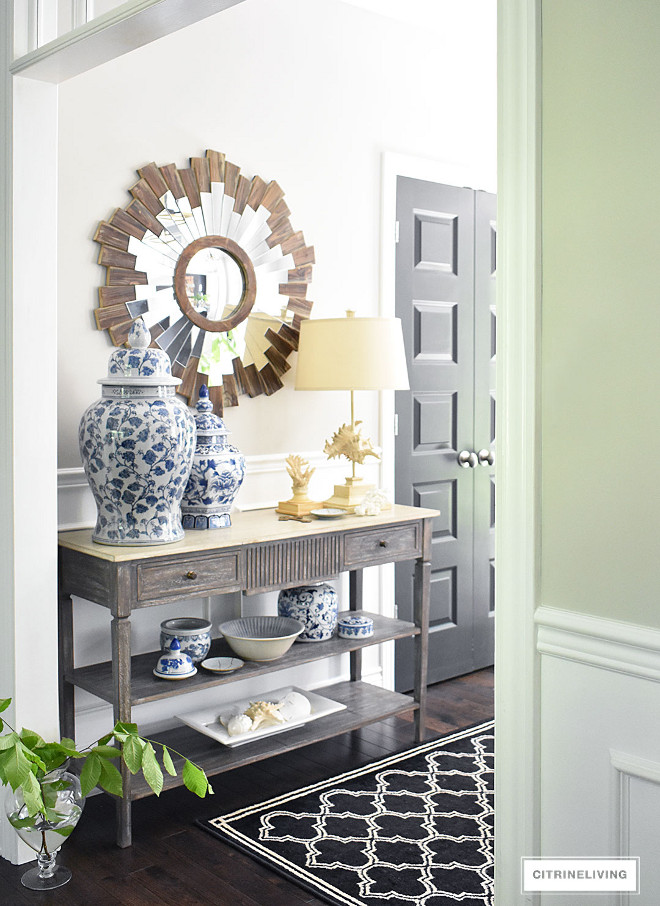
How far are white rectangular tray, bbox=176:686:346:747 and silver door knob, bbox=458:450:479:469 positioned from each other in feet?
4.43

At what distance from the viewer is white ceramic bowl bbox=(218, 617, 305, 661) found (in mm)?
2969

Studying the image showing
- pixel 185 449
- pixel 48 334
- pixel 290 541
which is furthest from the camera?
pixel 290 541

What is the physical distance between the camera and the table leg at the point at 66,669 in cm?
281

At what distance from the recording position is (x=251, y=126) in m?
3.33

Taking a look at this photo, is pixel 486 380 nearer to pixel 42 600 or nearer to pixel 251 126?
pixel 251 126

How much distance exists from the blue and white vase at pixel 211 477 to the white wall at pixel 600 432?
174 centimetres

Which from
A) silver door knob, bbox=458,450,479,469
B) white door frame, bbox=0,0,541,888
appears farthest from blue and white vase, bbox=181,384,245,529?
white door frame, bbox=0,0,541,888

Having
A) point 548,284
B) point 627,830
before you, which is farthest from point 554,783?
point 548,284

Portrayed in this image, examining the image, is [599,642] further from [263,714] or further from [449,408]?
[449,408]

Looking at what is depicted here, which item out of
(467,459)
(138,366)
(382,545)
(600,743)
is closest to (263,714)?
(382,545)

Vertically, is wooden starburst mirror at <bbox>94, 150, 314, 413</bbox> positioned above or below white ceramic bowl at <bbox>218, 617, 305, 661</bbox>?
above

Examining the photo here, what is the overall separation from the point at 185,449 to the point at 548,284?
5.26ft

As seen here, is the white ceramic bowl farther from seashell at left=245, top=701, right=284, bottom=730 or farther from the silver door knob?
the silver door knob

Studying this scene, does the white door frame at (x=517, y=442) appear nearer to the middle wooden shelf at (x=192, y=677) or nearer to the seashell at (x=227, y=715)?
the middle wooden shelf at (x=192, y=677)
